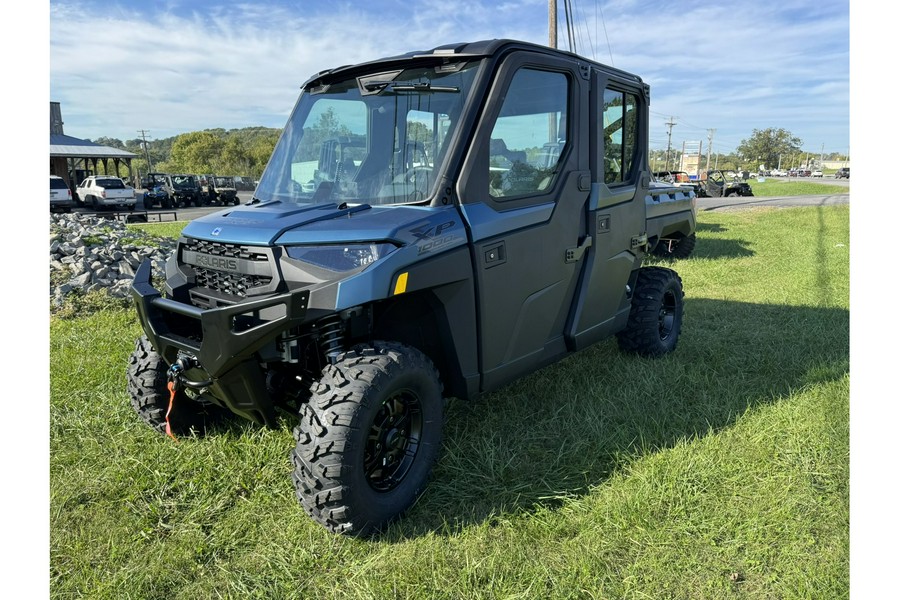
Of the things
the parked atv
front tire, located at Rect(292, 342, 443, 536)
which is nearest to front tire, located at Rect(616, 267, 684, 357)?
front tire, located at Rect(292, 342, 443, 536)

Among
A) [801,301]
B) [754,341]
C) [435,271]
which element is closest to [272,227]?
[435,271]

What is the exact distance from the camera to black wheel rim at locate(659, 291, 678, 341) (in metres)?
5.77

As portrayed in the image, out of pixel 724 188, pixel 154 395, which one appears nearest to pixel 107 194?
pixel 154 395

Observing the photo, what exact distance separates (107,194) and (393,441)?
3106 cm

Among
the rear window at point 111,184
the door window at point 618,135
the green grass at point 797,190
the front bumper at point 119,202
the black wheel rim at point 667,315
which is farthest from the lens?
the green grass at point 797,190

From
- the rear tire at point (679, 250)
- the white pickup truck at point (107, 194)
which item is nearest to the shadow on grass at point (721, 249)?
the rear tire at point (679, 250)

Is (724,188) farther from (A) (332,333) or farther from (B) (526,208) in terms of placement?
(A) (332,333)

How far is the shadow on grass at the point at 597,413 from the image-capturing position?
339 cm

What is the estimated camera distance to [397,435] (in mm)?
3230

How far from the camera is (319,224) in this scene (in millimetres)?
3084

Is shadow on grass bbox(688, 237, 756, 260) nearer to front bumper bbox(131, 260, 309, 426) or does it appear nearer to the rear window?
front bumper bbox(131, 260, 309, 426)

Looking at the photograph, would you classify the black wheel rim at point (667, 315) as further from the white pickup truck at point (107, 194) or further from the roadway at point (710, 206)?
the white pickup truck at point (107, 194)

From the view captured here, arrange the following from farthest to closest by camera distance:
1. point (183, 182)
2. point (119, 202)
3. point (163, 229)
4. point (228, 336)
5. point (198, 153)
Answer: point (198, 153)
point (183, 182)
point (119, 202)
point (163, 229)
point (228, 336)

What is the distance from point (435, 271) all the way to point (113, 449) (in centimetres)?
238
